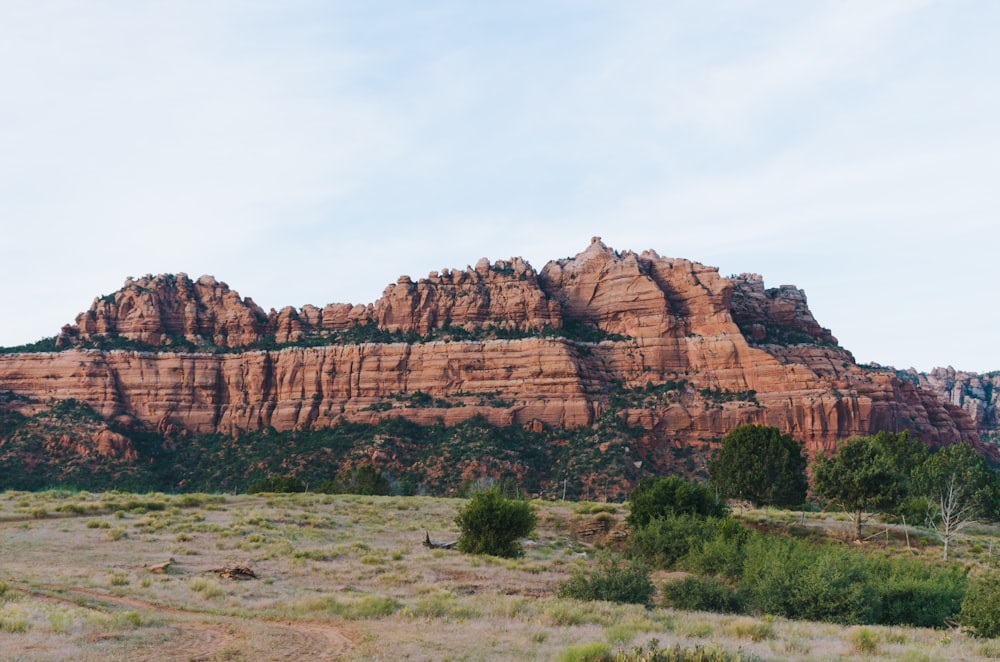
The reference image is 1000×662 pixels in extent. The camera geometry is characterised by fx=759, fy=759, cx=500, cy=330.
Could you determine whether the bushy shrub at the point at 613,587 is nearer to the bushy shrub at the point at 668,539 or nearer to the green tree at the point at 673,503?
the bushy shrub at the point at 668,539

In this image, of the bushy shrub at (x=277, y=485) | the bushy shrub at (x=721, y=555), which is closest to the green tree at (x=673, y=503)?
the bushy shrub at (x=721, y=555)

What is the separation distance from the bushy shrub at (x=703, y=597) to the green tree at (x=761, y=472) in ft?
116

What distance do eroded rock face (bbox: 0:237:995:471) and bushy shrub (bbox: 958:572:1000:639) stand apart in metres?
73.3

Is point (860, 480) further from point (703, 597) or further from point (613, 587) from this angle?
point (613, 587)

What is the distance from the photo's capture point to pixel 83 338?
11731cm

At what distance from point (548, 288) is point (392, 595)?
340ft

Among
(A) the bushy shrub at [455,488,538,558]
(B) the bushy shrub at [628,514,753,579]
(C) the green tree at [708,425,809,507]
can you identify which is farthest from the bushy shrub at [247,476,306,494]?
(B) the bushy shrub at [628,514,753,579]

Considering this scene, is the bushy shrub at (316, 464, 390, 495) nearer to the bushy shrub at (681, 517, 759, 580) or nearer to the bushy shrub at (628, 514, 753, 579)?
the bushy shrub at (628, 514, 753, 579)

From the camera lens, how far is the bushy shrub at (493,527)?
32.1 m

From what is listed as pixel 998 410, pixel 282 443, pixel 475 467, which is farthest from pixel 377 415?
pixel 998 410

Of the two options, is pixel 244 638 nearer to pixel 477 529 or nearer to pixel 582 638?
pixel 582 638

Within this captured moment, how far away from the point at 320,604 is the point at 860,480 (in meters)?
31.4

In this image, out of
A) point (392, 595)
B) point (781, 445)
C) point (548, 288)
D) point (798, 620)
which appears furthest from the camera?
point (548, 288)

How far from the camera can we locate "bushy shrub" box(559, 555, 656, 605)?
21391mm
